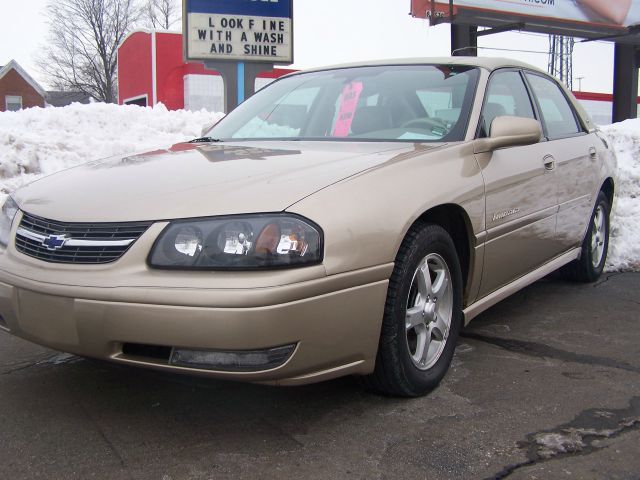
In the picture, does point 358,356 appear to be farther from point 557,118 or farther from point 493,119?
point 557,118

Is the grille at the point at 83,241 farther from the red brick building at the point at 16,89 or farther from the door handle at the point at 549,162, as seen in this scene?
the red brick building at the point at 16,89

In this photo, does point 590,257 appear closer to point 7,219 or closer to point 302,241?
point 302,241

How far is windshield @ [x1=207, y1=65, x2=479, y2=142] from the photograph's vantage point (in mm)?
3537

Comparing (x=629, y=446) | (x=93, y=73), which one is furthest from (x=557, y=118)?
(x=93, y=73)

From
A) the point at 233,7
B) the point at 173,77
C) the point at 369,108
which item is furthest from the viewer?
the point at 173,77

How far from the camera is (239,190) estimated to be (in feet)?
8.22

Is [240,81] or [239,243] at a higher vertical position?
[240,81]

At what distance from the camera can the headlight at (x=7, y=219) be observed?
290 cm

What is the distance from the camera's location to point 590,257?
507 centimetres

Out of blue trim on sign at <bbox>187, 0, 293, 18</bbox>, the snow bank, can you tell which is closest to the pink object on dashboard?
the snow bank

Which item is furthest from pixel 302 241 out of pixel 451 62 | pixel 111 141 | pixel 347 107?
pixel 111 141

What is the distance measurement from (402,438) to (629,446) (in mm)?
842

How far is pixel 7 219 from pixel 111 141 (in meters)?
6.73

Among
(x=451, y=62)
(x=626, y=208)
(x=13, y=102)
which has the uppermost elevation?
(x=13, y=102)
